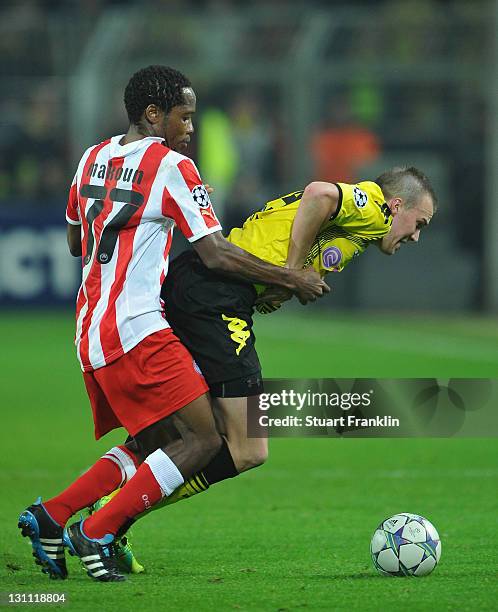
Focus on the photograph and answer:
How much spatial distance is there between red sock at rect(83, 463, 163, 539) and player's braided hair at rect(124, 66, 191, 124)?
1.44 m

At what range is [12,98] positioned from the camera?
63.1 ft

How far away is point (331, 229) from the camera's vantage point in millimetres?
5918

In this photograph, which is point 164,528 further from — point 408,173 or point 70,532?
point 408,173

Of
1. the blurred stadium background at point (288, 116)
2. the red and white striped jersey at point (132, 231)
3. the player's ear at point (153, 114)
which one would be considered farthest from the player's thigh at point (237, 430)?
the blurred stadium background at point (288, 116)

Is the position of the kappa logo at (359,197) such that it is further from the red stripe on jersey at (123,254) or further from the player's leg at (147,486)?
the player's leg at (147,486)

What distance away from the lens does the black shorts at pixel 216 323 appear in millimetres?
5637

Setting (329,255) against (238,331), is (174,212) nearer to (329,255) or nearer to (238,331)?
(238,331)

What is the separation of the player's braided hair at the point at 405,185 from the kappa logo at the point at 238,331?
86cm

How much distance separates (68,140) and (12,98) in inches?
37.3

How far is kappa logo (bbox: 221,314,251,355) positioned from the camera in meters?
5.68

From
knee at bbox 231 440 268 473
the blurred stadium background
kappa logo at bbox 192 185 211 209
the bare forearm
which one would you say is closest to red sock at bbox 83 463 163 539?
knee at bbox 231 440 268 473

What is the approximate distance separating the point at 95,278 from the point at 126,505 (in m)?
0.91

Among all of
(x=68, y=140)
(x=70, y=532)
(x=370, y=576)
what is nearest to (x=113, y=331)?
(x=70, y=532)

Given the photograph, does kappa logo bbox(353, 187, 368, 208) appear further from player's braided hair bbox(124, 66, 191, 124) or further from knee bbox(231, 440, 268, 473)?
knee bbox(231, 440, 268, 473)
